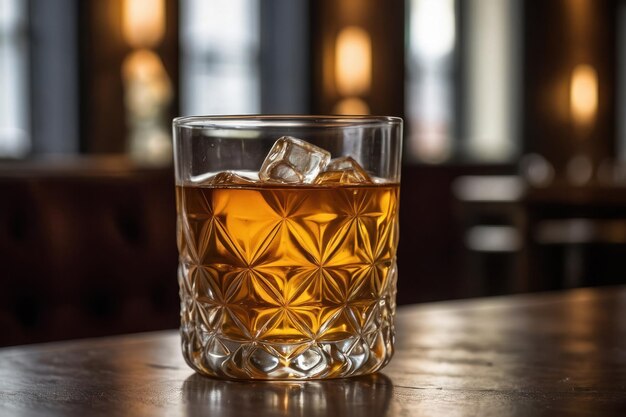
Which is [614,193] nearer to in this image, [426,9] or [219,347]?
[219,347]

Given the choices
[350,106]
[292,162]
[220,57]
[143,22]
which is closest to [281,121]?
[292,162]

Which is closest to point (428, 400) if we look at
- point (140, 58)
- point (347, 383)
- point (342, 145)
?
point (347, 383)

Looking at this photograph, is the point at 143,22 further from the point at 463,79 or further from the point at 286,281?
the point at 286,281

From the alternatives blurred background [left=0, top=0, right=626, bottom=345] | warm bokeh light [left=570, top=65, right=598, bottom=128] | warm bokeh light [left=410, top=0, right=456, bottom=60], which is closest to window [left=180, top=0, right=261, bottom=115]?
blurred background [left=0, top=0, right=626, bottom=345]

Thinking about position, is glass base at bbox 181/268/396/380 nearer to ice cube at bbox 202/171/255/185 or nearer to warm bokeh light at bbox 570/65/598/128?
ice cube at bbox 202/171/255/185

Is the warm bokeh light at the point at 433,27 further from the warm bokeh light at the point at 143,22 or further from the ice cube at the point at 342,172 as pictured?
the ice cube at the point at 342,172

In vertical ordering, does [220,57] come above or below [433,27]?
below
